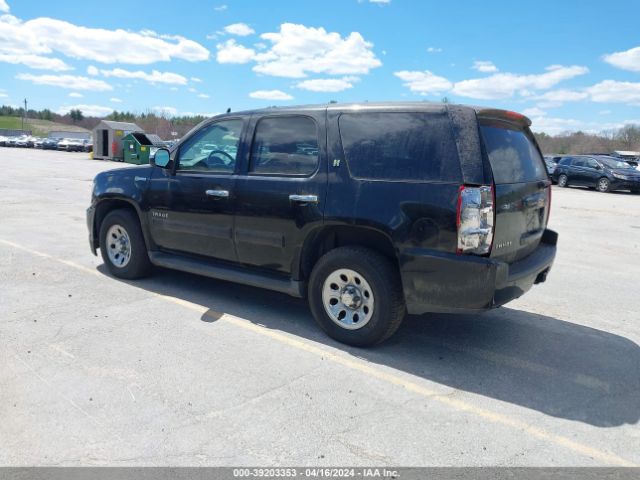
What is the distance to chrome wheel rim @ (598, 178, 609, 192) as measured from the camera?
23.4 metres

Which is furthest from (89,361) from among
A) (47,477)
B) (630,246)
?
(630,246)

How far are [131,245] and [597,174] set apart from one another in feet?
76.0

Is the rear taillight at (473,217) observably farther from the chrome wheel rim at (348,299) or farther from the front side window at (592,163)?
the front side window at (592,163)

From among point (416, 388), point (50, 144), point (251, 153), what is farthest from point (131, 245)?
point (50, 144)

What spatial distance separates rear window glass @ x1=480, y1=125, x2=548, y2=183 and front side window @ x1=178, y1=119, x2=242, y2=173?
232cm

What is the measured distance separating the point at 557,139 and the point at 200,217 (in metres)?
85.5

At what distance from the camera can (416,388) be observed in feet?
12.0

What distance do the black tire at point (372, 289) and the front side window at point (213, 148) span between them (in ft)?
4.71

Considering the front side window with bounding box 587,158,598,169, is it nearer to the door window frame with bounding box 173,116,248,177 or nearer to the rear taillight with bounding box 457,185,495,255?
the door window frame with bounding box 173,116,248,177

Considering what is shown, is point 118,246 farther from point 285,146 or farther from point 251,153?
point 285,146

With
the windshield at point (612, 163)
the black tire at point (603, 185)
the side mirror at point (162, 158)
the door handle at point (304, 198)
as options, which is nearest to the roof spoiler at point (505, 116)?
the door handle at point (304, 198)

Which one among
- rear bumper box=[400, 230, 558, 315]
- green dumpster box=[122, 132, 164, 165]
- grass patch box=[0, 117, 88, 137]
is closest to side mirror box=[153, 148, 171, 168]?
→ rear bumper box=[400, 230, 558, 315]

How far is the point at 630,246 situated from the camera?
972 cm

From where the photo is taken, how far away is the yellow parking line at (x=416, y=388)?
296cm
